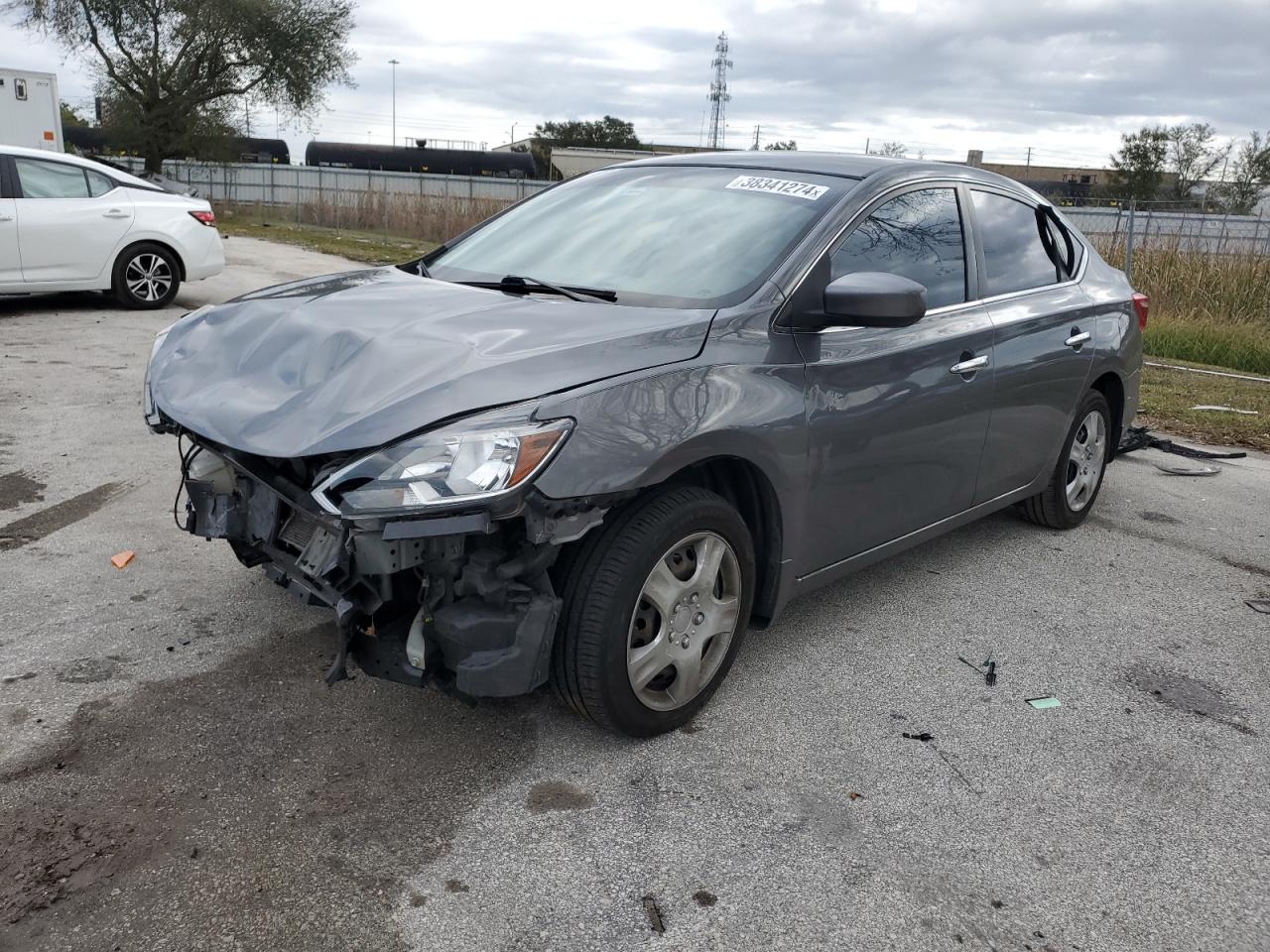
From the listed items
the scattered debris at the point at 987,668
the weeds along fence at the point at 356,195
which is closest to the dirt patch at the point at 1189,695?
the scattered debris at the point at 987,668

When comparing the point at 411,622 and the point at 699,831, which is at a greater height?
the point at 411,622

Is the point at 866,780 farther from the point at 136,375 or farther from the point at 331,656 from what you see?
the point at 136,375

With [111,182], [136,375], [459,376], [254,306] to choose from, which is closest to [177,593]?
[254,306]

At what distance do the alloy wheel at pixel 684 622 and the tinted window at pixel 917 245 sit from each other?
1.08 meters

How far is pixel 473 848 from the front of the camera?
Answer: 2662 mm

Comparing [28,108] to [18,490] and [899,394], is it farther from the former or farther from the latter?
[899,394]

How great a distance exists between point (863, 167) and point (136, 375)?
5956 mm

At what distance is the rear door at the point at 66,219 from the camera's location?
9.83 meters

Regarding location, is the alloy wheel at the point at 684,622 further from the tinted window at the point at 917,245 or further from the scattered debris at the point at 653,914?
the tinted window at the point at 917,245

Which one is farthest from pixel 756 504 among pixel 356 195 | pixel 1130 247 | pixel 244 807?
pixel 356 195

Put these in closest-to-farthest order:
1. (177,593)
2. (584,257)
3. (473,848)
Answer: (473,848) → (584,257) → (177,593)

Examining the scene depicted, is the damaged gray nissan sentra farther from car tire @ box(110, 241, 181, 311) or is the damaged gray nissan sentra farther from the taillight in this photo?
car tire @ box(110, 241, 181, 311)

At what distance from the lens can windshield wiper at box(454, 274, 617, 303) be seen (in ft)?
11.4

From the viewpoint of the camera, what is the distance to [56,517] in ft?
16.0
